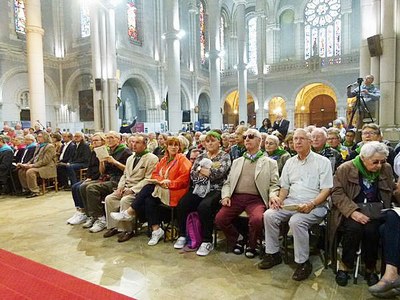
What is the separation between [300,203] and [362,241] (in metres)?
0.62

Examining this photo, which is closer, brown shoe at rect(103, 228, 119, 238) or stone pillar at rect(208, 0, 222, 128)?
brown shoe at rect(103, 228, 119, 238)

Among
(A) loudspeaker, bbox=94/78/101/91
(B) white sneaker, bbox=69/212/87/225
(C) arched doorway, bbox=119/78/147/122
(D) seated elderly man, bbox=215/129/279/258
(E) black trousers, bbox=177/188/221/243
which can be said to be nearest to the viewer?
(D) seated elderly man, bbox=215/129/279/258

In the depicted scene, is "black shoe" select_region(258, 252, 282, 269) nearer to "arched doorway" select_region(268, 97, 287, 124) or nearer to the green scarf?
the green scarf

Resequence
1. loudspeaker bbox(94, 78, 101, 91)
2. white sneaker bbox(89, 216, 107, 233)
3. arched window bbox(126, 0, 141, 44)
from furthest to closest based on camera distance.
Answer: arched window bbox(126, 0, 141, 44) → loudspeaker bbox(94, 78, 101, 91) → white sneaker bbox(89, 216, 107, 233)

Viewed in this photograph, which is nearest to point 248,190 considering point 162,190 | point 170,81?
point 162,190

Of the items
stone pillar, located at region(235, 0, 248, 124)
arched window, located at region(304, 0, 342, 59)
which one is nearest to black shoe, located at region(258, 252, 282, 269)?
stone pillar, located at region(235, 0, 248, 124)

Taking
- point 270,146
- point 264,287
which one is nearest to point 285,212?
point 264,287

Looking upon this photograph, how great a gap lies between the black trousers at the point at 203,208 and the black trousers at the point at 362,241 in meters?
1.38

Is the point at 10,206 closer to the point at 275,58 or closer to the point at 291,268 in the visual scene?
the point at 291,268

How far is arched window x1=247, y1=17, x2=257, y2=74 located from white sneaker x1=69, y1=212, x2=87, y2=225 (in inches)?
894

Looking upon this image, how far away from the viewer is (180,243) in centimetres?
357

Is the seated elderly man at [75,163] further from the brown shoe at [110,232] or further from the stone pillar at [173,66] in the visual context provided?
the stone pillar at [173,66]

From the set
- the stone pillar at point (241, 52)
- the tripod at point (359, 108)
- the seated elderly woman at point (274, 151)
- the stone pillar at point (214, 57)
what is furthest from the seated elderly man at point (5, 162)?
the stone pillar at point (241, 52)

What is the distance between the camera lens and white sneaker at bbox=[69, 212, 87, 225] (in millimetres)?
4564
